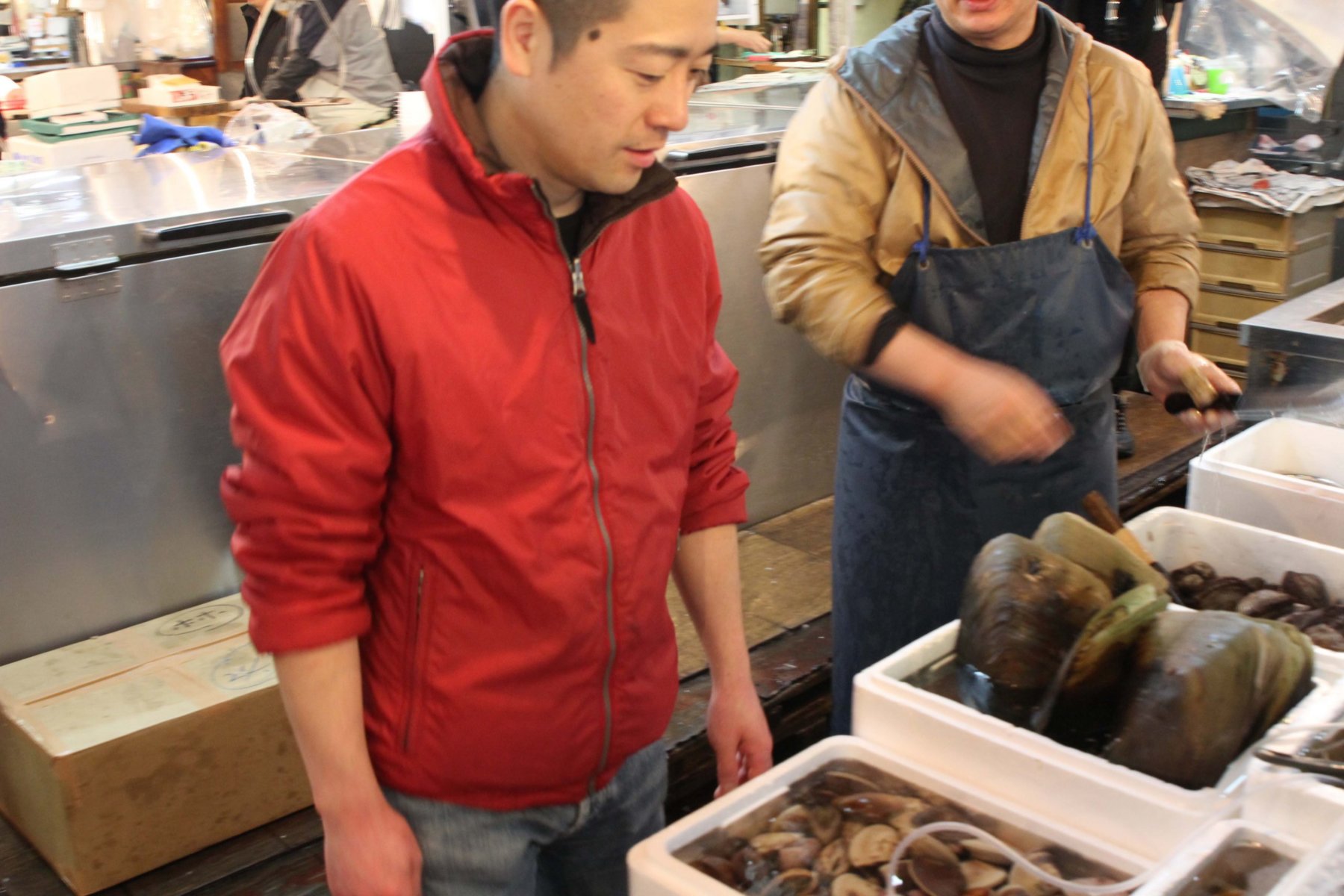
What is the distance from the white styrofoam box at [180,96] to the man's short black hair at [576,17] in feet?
14.0

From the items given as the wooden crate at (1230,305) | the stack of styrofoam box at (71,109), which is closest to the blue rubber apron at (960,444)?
the stack of styrofoam box at (71,109)

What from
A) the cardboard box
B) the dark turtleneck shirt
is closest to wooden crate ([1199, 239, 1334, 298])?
the dark turtleneck shirt

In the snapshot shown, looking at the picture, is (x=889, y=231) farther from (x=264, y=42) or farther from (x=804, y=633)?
(x=264, y=42)

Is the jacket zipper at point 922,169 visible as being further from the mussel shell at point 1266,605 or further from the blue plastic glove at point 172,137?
the blue plastic glove at point 172,137

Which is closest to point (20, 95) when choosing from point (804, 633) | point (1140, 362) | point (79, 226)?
point (79, 226)

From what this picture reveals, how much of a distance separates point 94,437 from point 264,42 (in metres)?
3.89

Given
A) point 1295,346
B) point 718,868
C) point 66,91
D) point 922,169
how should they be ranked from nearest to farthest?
1. point 718,868
2. point 922,169
3. point 1295,346
4. point 66,91

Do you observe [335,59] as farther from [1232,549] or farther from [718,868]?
[718,868]

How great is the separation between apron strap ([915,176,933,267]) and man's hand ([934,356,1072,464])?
299mm

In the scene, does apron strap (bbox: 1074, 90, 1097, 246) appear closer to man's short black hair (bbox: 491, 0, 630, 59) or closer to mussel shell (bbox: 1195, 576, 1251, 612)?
mussel shell (bbox: 1195, 576, 1251, 612)

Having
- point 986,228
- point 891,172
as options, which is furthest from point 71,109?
point 986,228

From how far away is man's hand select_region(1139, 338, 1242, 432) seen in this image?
5.62ft

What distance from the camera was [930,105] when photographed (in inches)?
71.3

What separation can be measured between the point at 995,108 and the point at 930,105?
0.35ft
